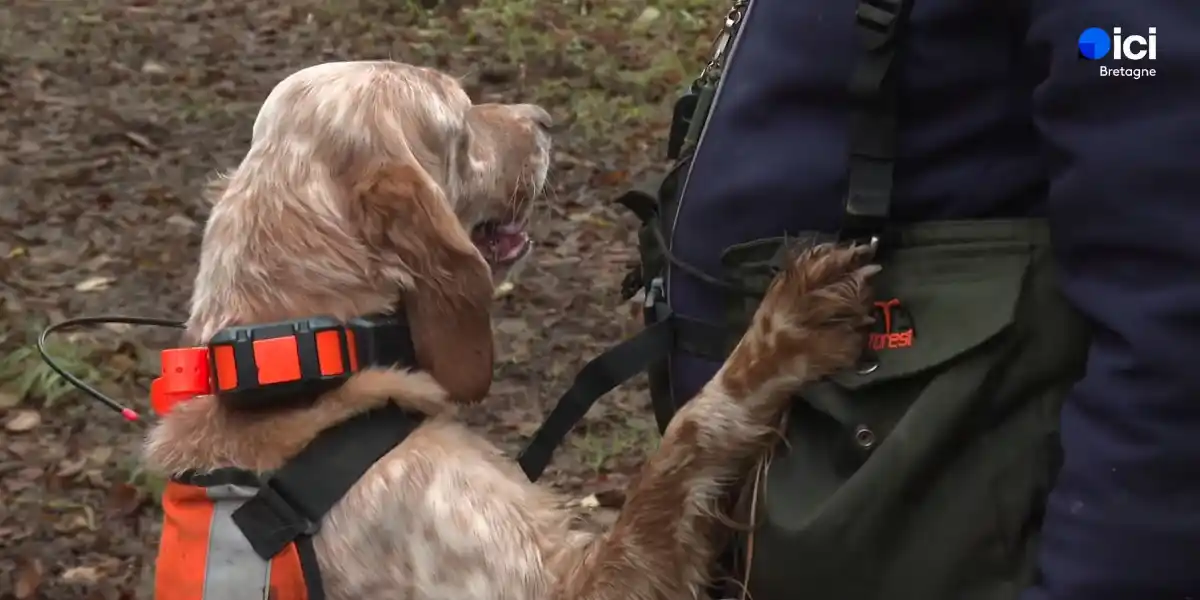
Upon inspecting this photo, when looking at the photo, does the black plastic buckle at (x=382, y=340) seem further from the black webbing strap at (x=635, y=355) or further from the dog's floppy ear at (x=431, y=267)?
the black webbing strap at (x=635, y=355)

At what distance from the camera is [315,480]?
7.85ft

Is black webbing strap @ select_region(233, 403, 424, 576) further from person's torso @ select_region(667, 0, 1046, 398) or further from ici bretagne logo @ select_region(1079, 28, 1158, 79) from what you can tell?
ici bretagne logo @ select_region(1079, 28, 1158, 79)

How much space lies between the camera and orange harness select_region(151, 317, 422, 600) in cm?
229

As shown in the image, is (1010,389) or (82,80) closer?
(1010,389)

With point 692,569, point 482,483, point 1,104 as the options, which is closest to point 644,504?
point 692,569

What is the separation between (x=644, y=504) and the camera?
2428 millimetres

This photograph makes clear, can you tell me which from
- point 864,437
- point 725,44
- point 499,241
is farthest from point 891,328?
point 499,241

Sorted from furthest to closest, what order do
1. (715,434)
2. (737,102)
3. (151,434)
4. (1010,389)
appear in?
1. (151,434)
2. (715,434)
3. (737,102)
4. (1010,389)

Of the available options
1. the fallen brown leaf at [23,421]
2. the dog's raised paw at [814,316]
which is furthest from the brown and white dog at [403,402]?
the fallen brown leaf at [23,421]

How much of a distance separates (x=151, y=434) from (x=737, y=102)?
147 centimetres

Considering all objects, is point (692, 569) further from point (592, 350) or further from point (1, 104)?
point (1, 104)

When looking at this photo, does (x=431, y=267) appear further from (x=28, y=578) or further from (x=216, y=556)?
(x=28, y=578)

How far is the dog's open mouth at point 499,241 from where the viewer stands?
3076 millimetres

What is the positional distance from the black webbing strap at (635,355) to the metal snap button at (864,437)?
446mm
